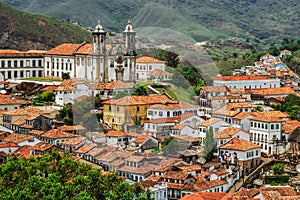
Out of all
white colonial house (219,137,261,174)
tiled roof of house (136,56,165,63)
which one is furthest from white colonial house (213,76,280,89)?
white colonial house (219,137,261,174)

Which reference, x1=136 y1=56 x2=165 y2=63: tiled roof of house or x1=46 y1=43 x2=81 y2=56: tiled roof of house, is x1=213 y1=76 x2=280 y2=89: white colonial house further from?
x1=46 y1=43 x2=81 y2=56: tiled roof of house

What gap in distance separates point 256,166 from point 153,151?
4090 millimetres

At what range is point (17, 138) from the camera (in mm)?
22656

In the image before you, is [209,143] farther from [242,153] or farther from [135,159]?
[135,159]

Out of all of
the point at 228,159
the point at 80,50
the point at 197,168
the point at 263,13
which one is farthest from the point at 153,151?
the point at 263,13

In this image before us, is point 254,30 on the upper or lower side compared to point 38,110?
upper

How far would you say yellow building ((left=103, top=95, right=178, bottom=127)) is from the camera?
2078 cm

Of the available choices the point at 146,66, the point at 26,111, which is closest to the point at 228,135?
the point at 146,66

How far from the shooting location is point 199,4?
282ft

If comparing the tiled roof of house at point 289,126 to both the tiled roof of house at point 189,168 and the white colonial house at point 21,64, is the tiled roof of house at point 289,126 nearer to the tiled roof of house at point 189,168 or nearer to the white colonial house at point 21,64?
the tiled roof of house at point 189,168

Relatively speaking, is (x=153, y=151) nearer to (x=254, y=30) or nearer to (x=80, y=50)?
(x=80, y=50)

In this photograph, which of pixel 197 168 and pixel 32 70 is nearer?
pixel 197 168

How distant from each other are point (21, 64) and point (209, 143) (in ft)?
48.3

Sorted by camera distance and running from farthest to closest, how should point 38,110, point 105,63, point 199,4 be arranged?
point 199,4, point 105,63, point 38,110
